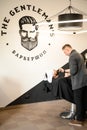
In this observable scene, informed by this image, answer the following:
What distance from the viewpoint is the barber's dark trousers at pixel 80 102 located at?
4.29m

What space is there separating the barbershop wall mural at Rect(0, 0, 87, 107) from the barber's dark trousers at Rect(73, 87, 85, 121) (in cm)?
153

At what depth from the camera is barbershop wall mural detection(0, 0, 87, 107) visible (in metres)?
5.14

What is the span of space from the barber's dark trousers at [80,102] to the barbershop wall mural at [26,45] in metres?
1.53

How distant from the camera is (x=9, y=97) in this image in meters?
5.33

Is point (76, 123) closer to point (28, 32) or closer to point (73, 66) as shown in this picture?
point (73, 66)

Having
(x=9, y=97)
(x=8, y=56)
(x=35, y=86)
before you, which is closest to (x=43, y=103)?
(x=35, y=86)

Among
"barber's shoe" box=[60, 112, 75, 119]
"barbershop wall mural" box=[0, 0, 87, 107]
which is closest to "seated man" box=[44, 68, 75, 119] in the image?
"barber's shoe" box=[60, 112, 75, 119]

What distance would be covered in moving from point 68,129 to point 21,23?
8.19 feet

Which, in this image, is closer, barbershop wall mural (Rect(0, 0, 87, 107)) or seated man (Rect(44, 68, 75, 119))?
seated man (Rect(44, 68, 75, 119))

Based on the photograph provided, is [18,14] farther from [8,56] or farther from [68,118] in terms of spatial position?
[68,118]

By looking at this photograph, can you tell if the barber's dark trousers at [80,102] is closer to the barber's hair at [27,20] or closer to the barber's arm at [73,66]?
the barber's arm at [73,66]

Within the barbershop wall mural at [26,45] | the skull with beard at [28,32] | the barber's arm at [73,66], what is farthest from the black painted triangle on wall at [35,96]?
the barber's arm at [73,66]

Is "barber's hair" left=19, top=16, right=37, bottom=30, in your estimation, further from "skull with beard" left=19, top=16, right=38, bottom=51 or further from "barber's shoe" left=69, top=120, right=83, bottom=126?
"barber's shoe" left=69, top=120, right=83, bottom=126

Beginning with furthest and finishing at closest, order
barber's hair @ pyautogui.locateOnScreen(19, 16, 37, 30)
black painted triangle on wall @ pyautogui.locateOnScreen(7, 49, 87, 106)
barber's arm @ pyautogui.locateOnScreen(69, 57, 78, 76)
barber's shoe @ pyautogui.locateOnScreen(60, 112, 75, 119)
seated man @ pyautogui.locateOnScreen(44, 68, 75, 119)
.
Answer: black painted triangle on wall @ pyautogui.locateOnScreen(7, 49, 87, 106), barber's hair @ pyautogui.locateOnScreen(19, 16, 37, 30), barber's shoe @ pyautogui.locateOnScreen(60, 112, 75, 119), seated man @ pyautogui.locateOnScreen(44, 68, 75, 119), barber's arm @ pyautogui.locateOnScreen(69, 57, 78, 76)
